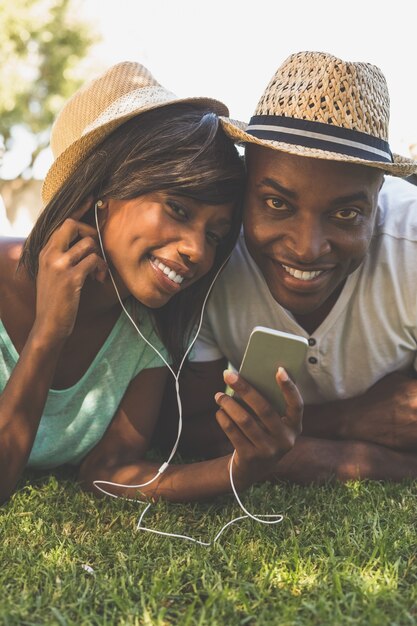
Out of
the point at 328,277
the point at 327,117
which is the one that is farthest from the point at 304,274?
the point at 327,117

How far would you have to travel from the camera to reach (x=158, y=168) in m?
2.91

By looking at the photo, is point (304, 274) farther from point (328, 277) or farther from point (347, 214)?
point (347, 214)

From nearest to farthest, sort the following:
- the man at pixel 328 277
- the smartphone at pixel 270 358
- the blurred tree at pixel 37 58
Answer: the smartphone at pixel 270 358
the man at pixel 328 277
the blurred tree at pixel 37 58

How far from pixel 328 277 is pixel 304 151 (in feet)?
1.74

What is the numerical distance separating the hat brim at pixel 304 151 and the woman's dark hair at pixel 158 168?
0.06m

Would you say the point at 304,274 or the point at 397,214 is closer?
the point at 304,274

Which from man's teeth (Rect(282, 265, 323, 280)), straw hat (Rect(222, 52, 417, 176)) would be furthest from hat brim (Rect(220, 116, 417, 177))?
man's teeth (Rect(282, 265, 323, 280))

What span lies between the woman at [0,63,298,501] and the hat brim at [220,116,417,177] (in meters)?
0.07

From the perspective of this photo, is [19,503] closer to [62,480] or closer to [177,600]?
[62,480]

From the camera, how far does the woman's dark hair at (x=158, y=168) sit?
2.90m

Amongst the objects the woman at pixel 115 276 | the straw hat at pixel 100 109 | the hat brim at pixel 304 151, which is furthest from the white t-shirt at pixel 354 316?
the straw hat at pixel 100 109

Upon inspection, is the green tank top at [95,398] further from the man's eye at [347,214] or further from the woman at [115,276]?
the man's eye at [347,214]

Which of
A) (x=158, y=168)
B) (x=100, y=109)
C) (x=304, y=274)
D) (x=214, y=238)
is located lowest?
(x=304, y=274)

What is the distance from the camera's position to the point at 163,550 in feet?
8.50
